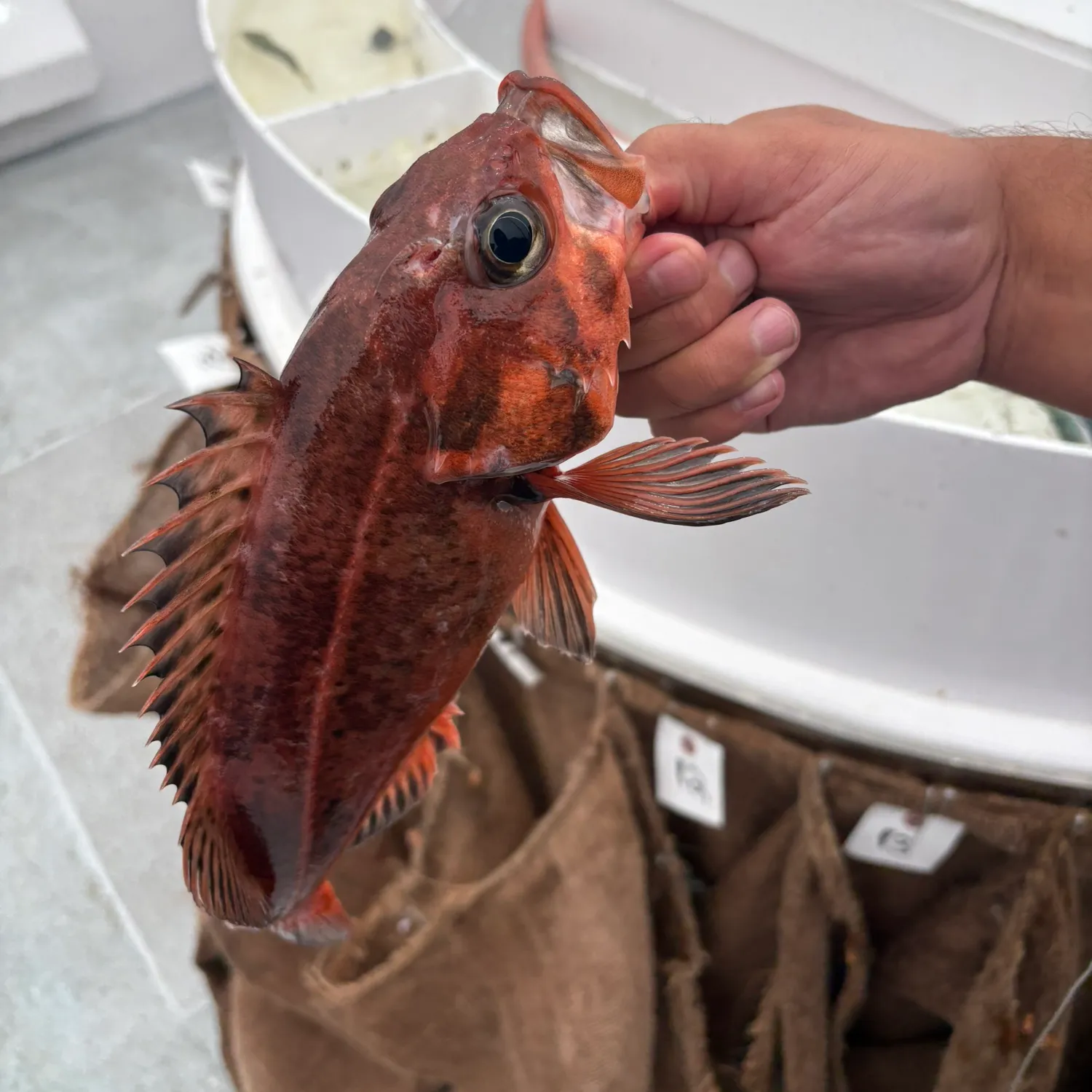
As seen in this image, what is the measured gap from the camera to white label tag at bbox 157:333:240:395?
4.25 feet

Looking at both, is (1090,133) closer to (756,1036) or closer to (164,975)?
(756,1036)

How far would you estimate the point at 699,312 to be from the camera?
65 cm

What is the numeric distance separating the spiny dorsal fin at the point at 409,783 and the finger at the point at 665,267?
37 cm

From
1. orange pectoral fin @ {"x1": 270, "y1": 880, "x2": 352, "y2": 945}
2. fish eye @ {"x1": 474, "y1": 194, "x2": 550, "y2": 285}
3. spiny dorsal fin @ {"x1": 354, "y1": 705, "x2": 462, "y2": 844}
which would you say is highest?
fish eye @ {"x1": 474, "y1": 194, "x2": 550, "y2": 285}

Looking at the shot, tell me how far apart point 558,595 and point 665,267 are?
237 millimetres

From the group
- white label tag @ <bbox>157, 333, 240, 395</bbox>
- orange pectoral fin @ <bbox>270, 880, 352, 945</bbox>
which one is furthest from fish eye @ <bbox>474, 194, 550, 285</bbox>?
white label tag @ <bbox>157, 333, 240, 395</bbox>

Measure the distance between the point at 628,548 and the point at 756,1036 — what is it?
1.95ft

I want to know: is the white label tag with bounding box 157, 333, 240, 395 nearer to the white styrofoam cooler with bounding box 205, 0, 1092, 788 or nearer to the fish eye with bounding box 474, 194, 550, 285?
the white styrofoam cooler with bounding box 205, 0, 1092, 788

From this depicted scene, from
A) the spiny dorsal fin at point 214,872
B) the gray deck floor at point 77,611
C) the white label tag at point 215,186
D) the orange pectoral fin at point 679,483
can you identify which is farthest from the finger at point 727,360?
the gray deck floor at point 77,611

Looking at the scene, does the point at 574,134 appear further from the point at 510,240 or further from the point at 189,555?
the point at 189,555

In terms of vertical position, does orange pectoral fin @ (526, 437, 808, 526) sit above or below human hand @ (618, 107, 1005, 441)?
below

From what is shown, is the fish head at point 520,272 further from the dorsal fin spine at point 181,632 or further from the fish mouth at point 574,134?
the dorsal fin spine at point 181,632

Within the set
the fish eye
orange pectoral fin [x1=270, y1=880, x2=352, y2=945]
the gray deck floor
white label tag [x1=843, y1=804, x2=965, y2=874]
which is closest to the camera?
the fish eye

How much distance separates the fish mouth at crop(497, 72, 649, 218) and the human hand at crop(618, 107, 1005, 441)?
0.07 meters
